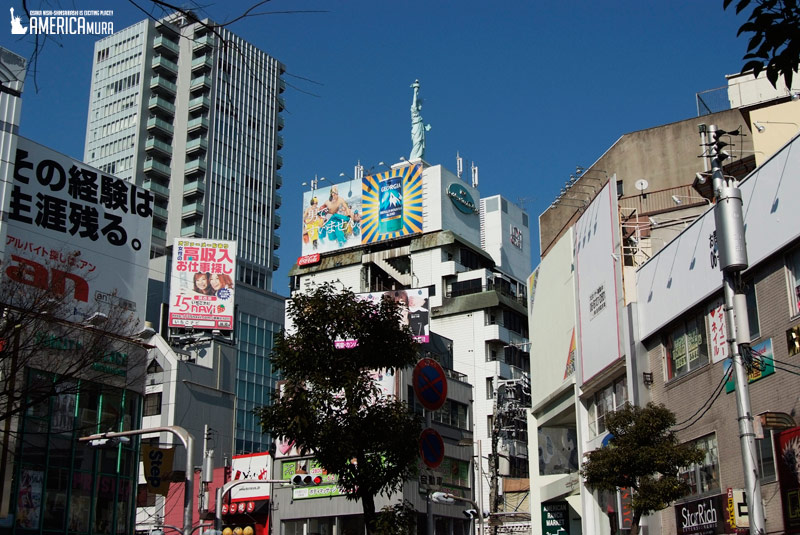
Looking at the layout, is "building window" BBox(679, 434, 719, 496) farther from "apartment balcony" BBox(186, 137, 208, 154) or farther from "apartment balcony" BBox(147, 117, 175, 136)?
"apartment balcony" BBox(147, 117, 175, 136)

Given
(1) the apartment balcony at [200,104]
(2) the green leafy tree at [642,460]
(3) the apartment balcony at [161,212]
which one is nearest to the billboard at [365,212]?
(3) the apartment balcony at [161,212]

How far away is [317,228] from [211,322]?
34528 millimetres

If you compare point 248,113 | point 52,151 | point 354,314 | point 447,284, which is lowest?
point 354,314

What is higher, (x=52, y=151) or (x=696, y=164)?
(x=52, y=151)

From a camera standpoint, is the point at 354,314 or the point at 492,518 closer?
the point at 354,314

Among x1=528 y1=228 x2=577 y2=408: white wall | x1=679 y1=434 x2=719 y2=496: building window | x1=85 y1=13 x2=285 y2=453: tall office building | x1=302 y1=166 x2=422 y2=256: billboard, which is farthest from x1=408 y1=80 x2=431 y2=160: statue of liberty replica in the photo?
x1=679 y1=434 x2=719 y2=496: building window

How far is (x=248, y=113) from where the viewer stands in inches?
5733

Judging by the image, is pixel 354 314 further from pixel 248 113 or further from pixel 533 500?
pixel 248 113

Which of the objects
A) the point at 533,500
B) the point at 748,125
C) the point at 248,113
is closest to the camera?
the point at 748,125

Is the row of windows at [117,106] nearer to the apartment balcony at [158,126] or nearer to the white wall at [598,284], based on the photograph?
the apartment balcony at [158,126]

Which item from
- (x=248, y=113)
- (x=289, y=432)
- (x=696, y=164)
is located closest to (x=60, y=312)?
(x=289, y=432)

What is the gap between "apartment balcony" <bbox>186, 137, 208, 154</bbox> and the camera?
13738 centimetres

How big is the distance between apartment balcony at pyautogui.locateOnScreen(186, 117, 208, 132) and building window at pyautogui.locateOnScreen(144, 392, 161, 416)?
71592 millimetres

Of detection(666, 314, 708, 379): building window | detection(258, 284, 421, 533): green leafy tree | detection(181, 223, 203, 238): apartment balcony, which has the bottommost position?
detection(258, 284, 421, 533): green leafy tree
